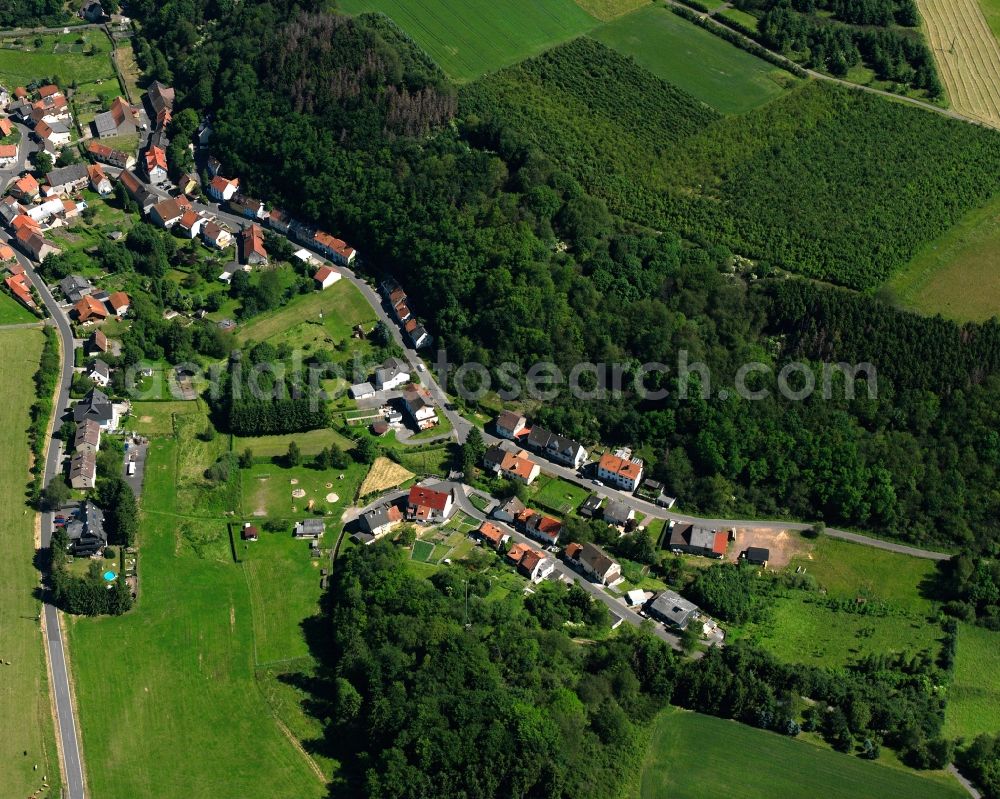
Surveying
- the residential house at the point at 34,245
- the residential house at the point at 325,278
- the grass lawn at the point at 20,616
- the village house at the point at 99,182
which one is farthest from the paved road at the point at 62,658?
the residential house at the point at 325,278

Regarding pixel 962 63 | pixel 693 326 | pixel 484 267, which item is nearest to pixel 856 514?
pixel 693 326

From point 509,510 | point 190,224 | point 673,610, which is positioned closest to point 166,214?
point 190,224

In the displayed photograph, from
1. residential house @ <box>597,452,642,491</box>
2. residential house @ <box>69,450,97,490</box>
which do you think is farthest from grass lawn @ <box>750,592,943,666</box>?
residential house @ <box>69,450,97,490</box>

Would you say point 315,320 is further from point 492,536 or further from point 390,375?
point 492,536

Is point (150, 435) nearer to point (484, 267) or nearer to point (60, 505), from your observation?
point (60, 505)

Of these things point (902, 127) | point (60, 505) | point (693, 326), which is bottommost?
point (60, 505)

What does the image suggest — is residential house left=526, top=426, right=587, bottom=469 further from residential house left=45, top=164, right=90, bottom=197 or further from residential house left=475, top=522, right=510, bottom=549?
residential house left=45, top=164, right=90, bottom=197

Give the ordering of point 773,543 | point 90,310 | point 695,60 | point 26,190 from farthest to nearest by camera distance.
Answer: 1. point 695,60
2. point 26,190
3. point 90,310
4. point 773,543
